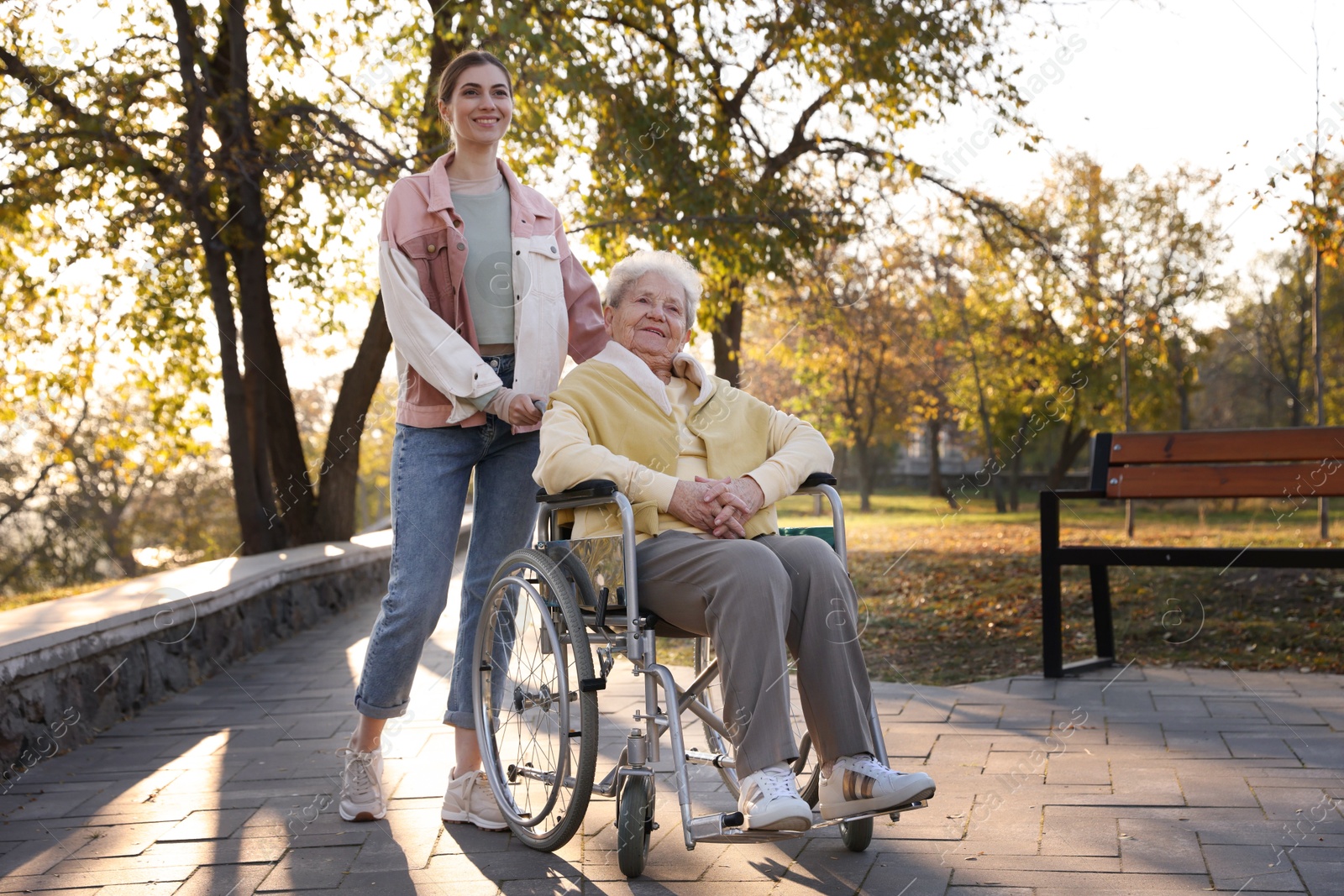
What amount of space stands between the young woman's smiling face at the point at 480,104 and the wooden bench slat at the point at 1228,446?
2908mm

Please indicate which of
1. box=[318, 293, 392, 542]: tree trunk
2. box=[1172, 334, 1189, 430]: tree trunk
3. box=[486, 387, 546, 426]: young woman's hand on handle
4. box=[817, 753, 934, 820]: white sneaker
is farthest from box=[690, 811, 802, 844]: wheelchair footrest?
box=[1172, 334, 1189, 430]: tree trunk

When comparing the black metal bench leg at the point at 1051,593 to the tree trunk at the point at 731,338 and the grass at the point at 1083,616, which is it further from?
Answer: the tree trunk at the point at 731,338

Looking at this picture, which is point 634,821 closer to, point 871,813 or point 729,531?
point 871,813

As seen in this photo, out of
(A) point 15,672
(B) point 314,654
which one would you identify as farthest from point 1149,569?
(A) point 15,672

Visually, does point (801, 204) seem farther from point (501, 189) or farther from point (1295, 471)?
point (501, 189)

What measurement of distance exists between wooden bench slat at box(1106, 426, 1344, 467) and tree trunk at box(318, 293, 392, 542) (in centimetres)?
511

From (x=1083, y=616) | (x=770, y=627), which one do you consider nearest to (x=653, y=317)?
(x=770, y=627)

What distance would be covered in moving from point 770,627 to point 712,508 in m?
0.36

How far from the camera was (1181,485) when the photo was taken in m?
4.70

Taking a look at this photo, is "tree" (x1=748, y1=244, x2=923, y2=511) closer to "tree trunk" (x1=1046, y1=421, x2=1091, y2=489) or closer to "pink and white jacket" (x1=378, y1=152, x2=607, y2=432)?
"tree trunk" (x1=1046, y1=421, x2=1091, y2=489)

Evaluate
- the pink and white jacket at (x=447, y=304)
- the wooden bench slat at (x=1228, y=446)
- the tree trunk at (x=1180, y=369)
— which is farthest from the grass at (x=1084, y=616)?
the tree trunk at (x=1180, y=369)

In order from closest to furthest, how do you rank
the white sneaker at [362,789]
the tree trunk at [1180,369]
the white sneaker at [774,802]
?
the white sneaker at [774,802] < the white sneaker at [362,789] < the tree trunk at [1180,369]

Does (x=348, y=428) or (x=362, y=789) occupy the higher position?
(x=348, y=428)

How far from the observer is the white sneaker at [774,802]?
83.0 inches
